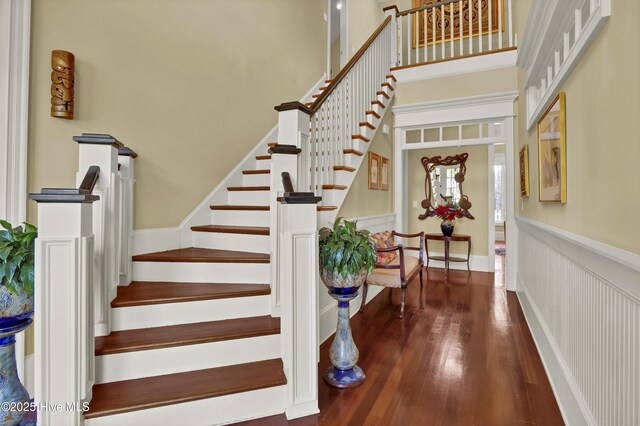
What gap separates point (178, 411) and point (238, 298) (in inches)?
28.0

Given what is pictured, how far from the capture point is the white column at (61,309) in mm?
1367

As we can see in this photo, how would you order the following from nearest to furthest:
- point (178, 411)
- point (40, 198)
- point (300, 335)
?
point (40, 198)
point (178, 411)
point (300, 335)

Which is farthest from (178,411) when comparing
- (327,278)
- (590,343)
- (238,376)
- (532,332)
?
(532,332)

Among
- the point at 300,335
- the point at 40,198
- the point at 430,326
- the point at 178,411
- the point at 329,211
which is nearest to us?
the point at 40,198

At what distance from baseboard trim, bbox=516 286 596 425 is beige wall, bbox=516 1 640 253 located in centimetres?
82

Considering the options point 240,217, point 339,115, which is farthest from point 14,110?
point 339,115

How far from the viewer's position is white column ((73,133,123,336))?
1.81 meters

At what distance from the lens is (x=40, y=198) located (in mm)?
1357

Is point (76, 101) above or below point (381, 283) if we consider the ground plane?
above

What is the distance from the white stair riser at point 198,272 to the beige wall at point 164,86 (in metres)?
0.44

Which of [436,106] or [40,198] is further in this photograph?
[436,106]

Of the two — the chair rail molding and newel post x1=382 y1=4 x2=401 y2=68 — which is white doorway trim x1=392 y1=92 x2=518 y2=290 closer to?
newel post x1=382 y1=4 x2=401 y2=68

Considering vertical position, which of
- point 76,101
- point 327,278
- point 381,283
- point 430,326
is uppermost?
point 76,101

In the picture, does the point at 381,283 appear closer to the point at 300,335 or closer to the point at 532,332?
the point at 532,332
